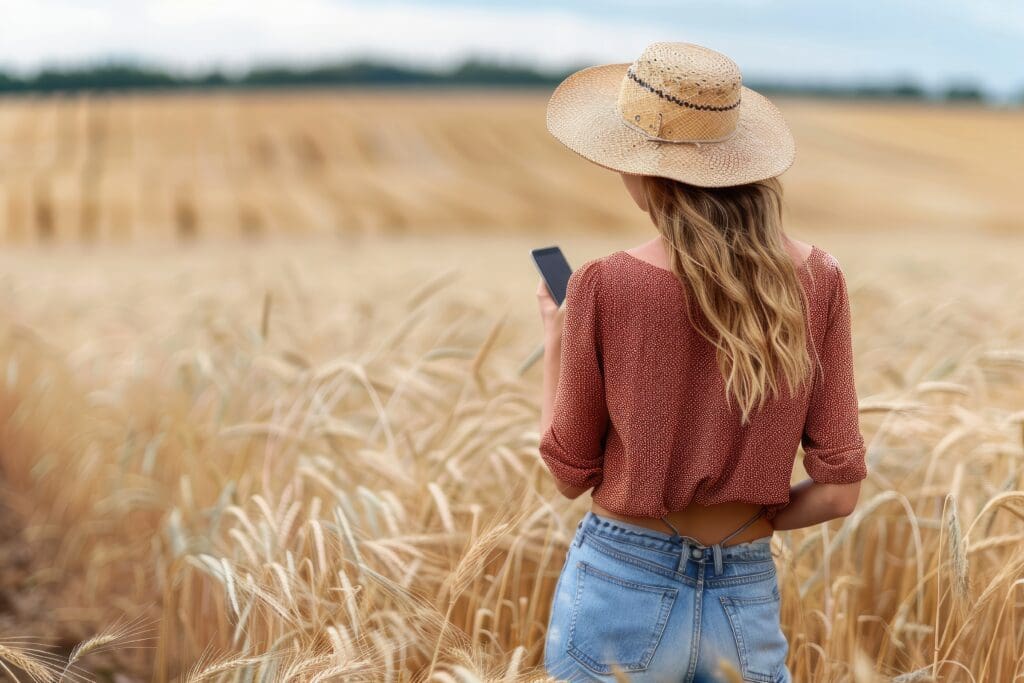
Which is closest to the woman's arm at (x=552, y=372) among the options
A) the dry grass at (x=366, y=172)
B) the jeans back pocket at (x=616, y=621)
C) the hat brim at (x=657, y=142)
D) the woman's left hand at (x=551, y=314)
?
the woman's left hand at (x=551, y=314)

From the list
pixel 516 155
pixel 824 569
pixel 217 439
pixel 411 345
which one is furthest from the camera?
pixel 516 155

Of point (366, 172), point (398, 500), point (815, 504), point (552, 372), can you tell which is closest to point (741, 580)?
point (815, 504)

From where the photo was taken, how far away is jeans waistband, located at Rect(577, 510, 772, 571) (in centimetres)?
135

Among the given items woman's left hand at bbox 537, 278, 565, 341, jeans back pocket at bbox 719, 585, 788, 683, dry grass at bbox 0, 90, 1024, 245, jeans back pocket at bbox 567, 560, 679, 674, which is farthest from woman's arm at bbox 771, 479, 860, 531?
dry grass at bbox 0, 90, 1024, 245

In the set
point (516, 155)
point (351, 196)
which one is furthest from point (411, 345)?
point (516, 155)

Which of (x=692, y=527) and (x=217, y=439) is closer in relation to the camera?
(x=692, y=527)

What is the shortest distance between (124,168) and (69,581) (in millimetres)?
21612

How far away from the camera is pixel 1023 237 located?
20984 mm

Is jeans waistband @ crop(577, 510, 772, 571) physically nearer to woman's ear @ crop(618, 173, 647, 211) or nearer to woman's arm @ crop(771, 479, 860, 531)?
woman's arm @ crop(771, 479, 860, 531)

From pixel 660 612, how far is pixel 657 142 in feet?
2.03

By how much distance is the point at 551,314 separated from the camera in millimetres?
1438

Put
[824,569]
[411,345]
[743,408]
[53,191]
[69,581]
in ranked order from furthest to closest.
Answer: [53,191], [411,345], [69,581], [824,569], [743,408]

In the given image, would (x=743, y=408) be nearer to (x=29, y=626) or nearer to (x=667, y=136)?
(x=667, y=136)

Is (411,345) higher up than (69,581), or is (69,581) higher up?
(411,345)
